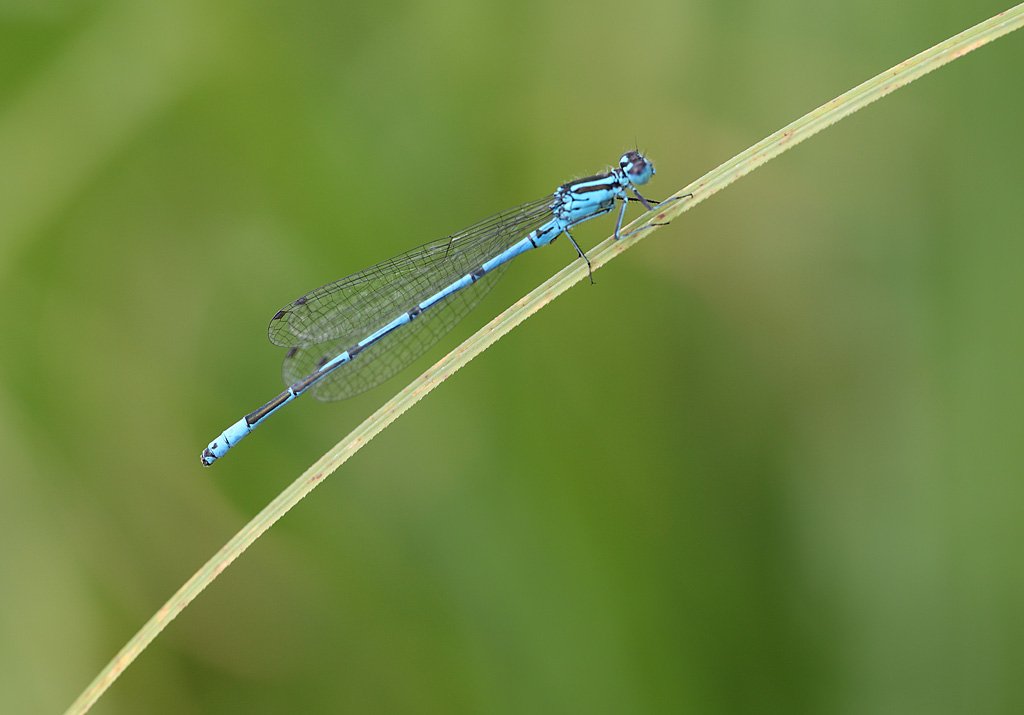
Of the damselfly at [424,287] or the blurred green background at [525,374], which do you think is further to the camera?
the damselfly at [424,287]

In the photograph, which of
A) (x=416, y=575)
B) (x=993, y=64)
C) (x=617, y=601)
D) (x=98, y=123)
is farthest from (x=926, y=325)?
(x=98, y=123)

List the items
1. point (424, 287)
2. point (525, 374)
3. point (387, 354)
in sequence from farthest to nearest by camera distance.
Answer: point (424, 287) → point (387, 354) → point (525, 374)

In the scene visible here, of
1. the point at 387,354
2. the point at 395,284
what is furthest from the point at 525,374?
the point at 395,284

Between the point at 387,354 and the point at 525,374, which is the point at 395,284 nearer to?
the point at 387,354

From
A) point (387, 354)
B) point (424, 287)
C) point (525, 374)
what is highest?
point (424, 287)

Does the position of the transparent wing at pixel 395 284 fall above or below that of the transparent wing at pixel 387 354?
above
